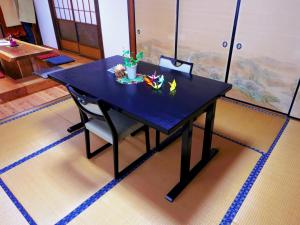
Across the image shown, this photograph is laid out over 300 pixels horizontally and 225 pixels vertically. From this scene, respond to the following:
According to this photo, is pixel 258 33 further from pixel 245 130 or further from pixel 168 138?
pixel 168 138

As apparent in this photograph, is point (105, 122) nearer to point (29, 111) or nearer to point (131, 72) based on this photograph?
point (131, 72)

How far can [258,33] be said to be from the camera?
2.44m

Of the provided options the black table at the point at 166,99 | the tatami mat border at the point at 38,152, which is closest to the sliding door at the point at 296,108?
the black table at the point at 166,99

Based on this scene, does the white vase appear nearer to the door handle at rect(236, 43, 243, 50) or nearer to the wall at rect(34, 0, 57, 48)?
the door handle at rect(236, 43, 243, 50)

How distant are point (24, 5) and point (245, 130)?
536cm

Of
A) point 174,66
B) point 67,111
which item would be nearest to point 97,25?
point 67,111

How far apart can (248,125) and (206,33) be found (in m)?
1.26

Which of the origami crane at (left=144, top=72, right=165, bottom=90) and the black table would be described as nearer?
the black table

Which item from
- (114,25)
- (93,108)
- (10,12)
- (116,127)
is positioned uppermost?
(10,12)

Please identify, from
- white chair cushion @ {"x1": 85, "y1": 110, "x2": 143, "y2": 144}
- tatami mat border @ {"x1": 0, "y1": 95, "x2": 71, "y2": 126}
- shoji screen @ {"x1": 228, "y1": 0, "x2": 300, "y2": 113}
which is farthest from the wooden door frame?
white chair cushion @ {"x1": 85, "y1": 110, "x2": 143, "y2": 144}

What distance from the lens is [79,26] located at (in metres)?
4.63

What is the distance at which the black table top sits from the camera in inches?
52.5

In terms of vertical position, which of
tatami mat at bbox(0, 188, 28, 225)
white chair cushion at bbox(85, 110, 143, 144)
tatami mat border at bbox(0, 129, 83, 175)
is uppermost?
white chair cushion at bbox(85, 110, 143, 144)

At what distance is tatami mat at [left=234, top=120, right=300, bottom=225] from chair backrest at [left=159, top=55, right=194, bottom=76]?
1069mm
